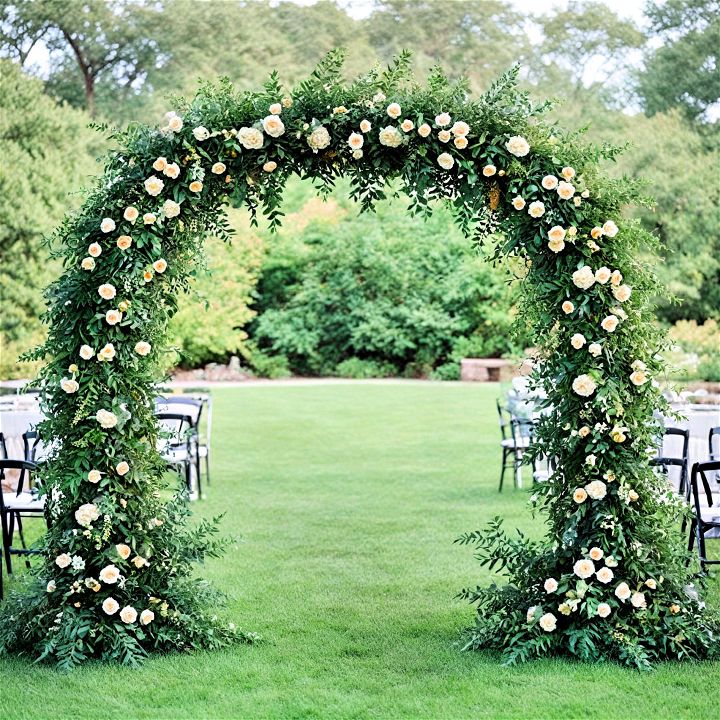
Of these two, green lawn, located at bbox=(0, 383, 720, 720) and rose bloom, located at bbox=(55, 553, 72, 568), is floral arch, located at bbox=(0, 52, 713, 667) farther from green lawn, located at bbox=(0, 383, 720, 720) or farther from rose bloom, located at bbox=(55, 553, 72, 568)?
green lawn, located at bbox=(0, 383, 720, 720)

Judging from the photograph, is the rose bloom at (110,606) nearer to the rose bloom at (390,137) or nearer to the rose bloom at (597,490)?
the rose bloom at (597,490)

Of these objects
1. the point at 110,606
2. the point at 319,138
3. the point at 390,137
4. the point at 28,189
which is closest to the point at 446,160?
the point at 390,137

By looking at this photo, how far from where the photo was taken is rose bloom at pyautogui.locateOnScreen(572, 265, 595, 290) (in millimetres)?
4336

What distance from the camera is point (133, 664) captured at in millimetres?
4367

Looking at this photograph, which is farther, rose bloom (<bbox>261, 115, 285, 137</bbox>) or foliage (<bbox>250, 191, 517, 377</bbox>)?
foliage (<bbox>250, 191, 517, 377</bbox>)

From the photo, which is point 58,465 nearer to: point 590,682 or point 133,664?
point 133,664

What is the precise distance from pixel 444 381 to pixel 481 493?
12.4m

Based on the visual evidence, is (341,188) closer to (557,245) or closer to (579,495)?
(557,245)

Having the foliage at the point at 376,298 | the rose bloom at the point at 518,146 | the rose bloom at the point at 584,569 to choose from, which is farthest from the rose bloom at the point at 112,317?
the foliage at the point at 376,298

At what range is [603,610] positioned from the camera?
438 cm

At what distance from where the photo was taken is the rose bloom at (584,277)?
14.2 feet

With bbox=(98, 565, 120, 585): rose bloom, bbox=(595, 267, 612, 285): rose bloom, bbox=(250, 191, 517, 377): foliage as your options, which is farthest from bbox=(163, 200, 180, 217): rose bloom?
bbox=(250, 191, 517, 377): foliage

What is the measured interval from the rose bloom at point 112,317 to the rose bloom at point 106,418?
369mm

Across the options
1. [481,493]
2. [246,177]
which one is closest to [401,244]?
[481,493]
